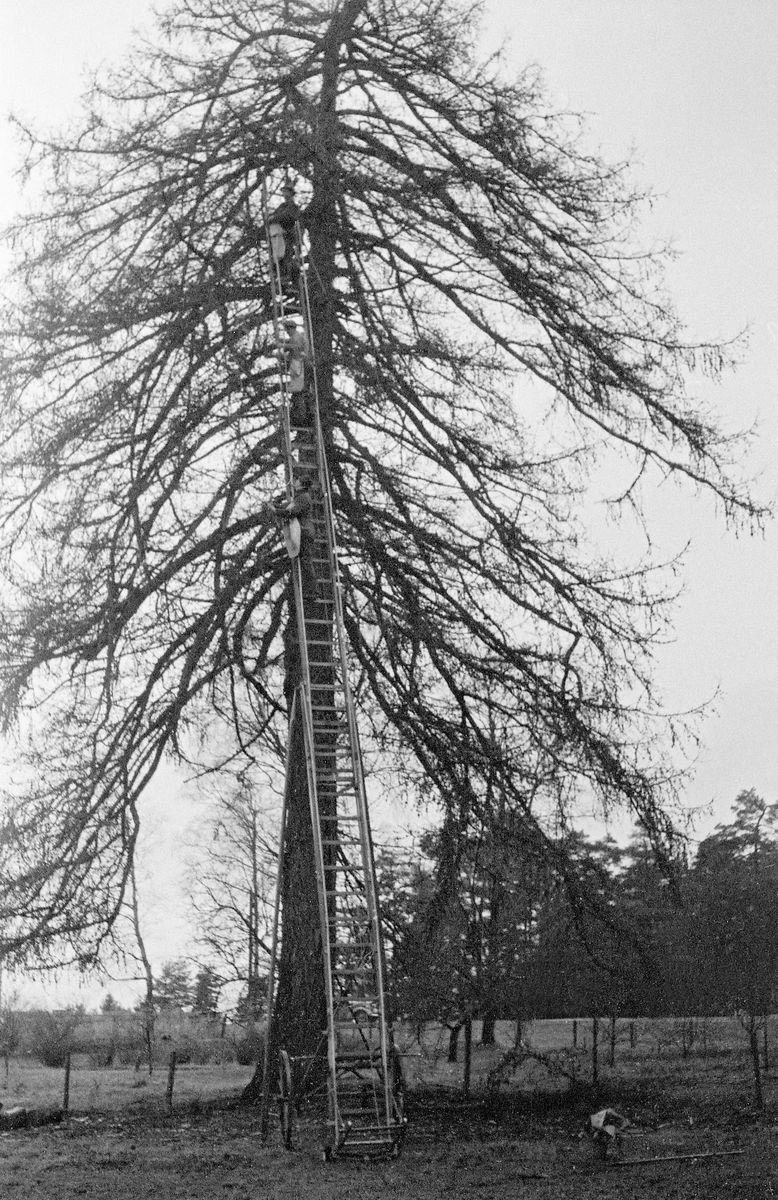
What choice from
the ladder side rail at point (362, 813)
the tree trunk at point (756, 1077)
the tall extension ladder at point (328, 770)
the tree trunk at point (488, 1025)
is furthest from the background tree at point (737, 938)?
the ladder side rail at point (362, 813)

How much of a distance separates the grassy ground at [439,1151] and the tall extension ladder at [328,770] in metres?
0.44

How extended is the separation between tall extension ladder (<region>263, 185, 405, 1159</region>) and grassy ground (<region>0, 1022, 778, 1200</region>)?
1.46ft

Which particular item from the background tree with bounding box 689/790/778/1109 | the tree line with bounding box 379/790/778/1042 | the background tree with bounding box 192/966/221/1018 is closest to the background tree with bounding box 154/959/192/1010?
the background tree with bounding box 192/966/221/1018

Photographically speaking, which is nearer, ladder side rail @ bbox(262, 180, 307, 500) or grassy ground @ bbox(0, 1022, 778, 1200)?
grassy ground @ bbox(0, 1022, 778, 1200)

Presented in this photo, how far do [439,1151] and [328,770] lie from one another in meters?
3.59

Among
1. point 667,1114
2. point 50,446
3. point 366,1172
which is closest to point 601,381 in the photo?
point 50,446

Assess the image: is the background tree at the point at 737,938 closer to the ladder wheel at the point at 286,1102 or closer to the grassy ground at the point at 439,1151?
the grassy ground at the point at 439,1151

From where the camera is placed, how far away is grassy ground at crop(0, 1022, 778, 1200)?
8.49m

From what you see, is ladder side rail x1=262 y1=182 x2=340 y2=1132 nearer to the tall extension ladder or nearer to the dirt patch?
the tall extension ladder

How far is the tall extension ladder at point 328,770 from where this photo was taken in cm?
959

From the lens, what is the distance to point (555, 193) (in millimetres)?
11938

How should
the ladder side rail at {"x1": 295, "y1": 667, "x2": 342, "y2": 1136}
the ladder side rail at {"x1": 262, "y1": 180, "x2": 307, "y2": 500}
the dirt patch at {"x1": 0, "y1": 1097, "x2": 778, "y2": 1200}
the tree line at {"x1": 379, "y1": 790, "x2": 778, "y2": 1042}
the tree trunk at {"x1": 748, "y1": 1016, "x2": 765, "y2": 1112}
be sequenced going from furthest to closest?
the tree trunk at {"x1": 748, "y1": 1016, "x2": 765, "y2": 1112} → the tree line at {"x1": 379, "y1": 790, "x2": 778, "y2": 1042} → the ladder side rail at {"x1": 262, "y1": 180, "x2": 307, "y2": 500} → the ladder side rail at {"x1": 295, "y1": 667, "x2": 342, "y2": 1136} → the dirt patch at {"x1": 0, "y1": 1097, "x2": 778, "y2": 1200}

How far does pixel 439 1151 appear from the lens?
10445 mm

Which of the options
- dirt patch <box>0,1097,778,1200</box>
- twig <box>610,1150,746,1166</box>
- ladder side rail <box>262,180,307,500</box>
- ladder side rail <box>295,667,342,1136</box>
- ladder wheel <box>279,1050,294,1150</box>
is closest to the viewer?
dirt patch <box>0,1097,778,1200</box>
